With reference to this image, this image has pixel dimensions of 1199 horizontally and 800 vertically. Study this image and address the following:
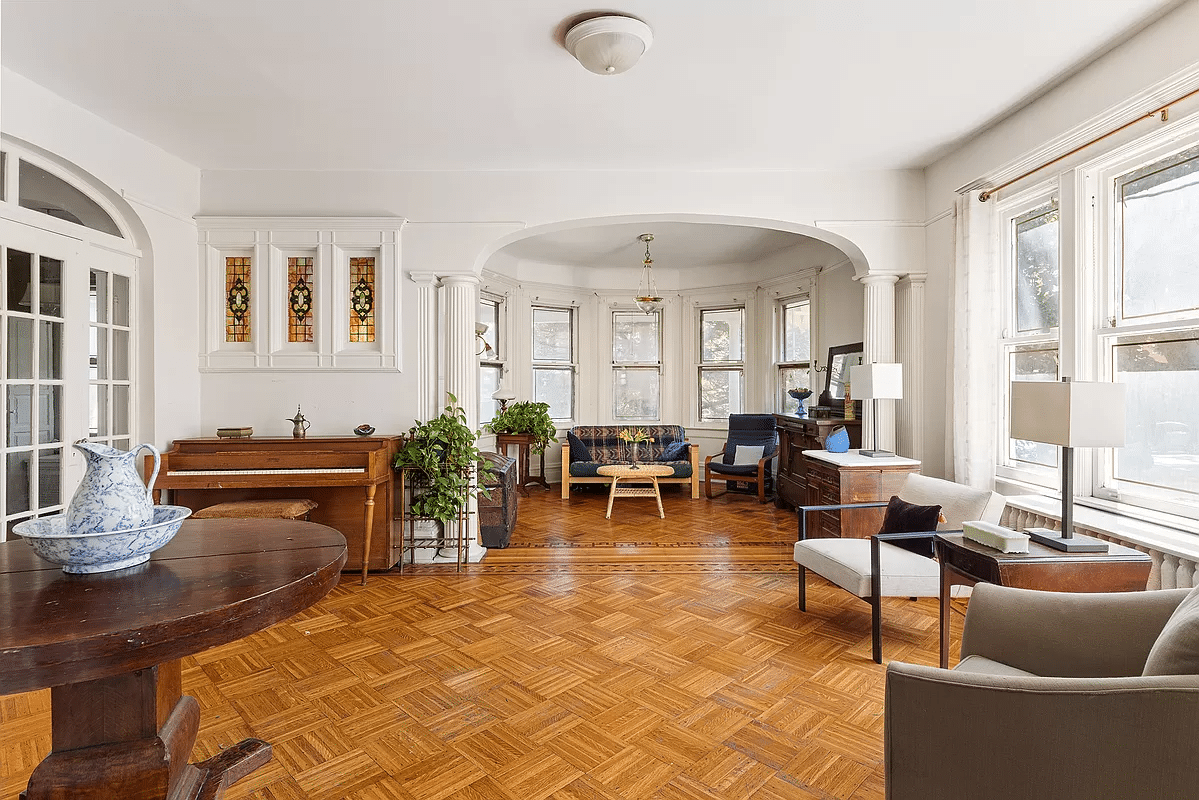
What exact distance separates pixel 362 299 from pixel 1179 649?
14.6 ft

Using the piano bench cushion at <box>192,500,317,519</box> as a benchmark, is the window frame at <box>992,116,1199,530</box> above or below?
above

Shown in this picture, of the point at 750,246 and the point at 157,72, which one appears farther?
the point at 750,246

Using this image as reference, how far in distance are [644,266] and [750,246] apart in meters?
1.51

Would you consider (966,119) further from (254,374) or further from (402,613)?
(254,374)

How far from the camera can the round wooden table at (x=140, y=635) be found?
108 cm

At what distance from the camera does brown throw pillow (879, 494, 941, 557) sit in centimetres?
304

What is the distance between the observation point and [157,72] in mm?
3033

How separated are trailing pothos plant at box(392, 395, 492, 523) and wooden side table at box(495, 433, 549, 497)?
2.61 m

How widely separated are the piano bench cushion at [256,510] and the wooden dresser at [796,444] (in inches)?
149

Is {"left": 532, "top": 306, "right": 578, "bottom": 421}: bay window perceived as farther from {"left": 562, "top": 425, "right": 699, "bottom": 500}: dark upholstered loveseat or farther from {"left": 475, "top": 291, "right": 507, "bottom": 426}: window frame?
{"left": 562, "top": 425, "right": 699, "bottom": 500}: dark upholstered loveseat

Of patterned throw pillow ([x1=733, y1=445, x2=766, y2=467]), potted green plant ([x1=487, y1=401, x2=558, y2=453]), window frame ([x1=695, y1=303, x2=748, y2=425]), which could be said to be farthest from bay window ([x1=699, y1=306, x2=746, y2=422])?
potted green plant ([x1=487, y1=401, x2=558, y2=453])

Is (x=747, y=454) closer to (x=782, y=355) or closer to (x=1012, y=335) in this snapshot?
(x=782, y=355)

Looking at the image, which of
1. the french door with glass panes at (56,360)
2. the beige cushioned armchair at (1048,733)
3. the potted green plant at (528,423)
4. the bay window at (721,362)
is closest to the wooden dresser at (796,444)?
the bay window at (721,362)

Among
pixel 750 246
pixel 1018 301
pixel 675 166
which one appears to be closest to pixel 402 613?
pixel 675 166
